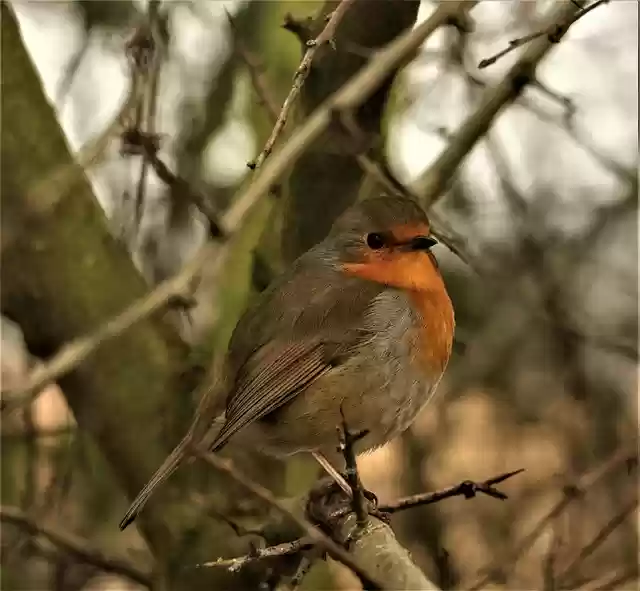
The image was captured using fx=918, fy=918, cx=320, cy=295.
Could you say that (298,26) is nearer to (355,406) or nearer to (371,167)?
(371,167)

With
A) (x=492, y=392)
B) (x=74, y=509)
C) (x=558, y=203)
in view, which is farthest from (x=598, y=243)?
(x=74, y=509)

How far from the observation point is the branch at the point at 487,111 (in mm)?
2129

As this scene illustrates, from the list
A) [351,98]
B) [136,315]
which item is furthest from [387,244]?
[136,315]

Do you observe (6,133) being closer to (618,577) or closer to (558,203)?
(618,577)

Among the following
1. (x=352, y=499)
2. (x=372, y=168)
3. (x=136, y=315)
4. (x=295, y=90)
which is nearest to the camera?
(x=352, y=499)

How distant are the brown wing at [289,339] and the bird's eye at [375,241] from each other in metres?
0.15

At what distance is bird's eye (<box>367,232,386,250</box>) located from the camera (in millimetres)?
2510

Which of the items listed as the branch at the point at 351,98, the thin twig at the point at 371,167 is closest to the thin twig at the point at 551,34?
the branch at the point at 351,98

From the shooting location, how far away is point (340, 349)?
2428 mm

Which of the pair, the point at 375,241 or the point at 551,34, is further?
the point at 375,241

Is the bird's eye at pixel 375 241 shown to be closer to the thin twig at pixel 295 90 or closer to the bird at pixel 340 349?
the bird at pixel 340 349

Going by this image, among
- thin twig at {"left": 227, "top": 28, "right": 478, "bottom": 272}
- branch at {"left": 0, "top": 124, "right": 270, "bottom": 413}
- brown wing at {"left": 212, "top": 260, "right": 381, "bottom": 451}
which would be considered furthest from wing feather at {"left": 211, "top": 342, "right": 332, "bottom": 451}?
branch at {"left": 0, "top": 124, "right": 270, "bottom": 413}

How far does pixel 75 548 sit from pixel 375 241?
3.67 ft

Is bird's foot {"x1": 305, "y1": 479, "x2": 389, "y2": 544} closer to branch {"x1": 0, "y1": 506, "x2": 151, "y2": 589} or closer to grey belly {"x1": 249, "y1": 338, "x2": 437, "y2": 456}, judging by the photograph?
grey belly {"x1": 249, "y1": 338, "x2": 437, "y2": 456}
